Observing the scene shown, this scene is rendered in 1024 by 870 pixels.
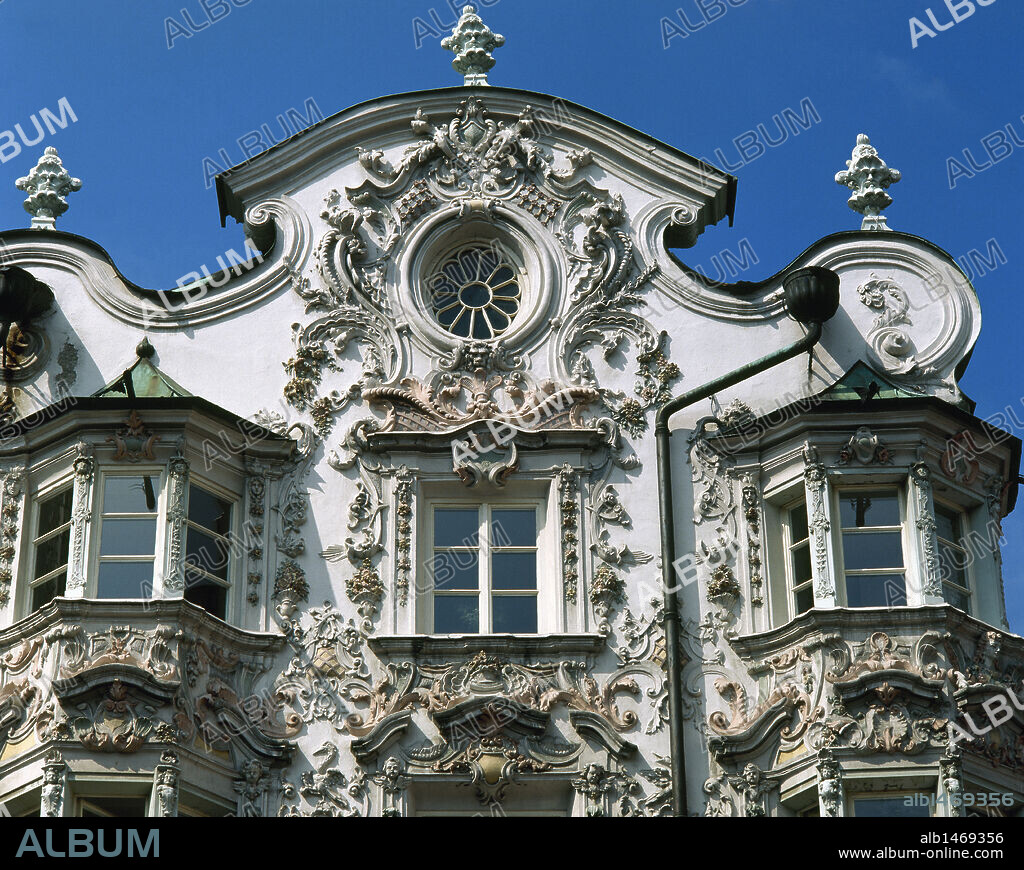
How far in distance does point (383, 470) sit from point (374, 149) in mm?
4422

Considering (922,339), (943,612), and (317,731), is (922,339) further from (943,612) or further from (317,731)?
(317,731)

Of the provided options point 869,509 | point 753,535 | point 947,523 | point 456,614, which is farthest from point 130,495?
point 947,523

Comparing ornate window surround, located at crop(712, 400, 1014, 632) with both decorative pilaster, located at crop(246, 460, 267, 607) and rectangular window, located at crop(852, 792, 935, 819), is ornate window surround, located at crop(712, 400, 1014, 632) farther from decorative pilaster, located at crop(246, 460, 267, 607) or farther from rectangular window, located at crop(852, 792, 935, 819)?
decorative pilaster, located at crop(246, 460, 267, 607)

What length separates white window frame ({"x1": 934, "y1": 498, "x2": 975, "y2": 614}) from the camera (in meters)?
24.2

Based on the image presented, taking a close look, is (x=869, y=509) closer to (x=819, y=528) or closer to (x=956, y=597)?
(x=819, y=528)

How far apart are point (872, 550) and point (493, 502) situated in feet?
14.4

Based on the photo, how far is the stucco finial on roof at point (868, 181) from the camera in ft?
87.1

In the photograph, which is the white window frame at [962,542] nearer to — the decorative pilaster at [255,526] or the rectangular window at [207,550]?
the decorative pilaster at [255,526]

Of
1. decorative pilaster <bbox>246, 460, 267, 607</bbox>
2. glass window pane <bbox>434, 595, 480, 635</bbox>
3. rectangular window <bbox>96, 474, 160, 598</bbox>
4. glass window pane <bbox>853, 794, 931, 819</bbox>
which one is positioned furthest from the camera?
glass window pane <bbox>434, 595, 480, 635</bbox>

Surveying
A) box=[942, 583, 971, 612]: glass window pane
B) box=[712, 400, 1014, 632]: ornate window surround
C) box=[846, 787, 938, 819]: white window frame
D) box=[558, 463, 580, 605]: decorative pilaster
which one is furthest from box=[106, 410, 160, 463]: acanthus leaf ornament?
box=[942, 583, 971, 612]: glass window pane

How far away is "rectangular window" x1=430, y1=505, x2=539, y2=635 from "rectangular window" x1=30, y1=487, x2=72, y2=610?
414 cm

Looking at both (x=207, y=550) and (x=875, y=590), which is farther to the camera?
(x=207, y=550)

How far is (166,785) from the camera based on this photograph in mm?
22125

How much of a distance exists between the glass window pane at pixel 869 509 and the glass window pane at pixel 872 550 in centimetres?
14
